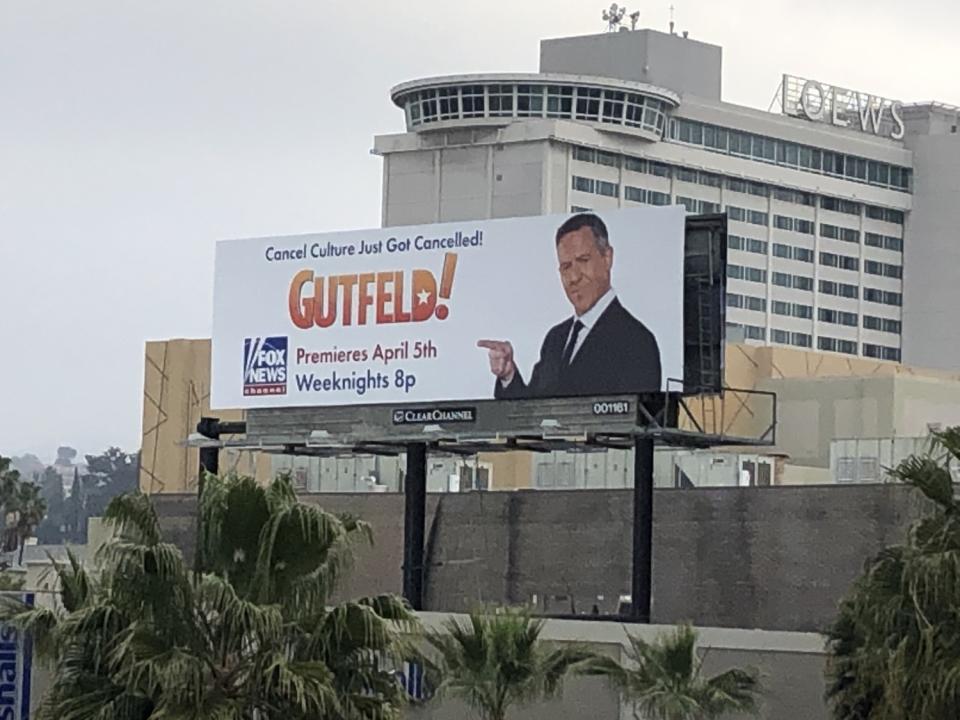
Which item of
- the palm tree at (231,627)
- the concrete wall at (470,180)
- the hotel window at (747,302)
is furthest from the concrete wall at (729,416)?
the hotel window at (747,302)

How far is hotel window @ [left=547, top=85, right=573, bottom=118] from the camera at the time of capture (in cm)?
14788

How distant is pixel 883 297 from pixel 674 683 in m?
137

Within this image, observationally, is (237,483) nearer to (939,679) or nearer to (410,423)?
(939,679)

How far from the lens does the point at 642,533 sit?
45250mm

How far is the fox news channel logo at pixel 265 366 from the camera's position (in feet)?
166

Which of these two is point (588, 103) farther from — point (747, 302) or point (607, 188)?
point (747, 302)

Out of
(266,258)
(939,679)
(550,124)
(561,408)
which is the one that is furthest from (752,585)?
(550,124)

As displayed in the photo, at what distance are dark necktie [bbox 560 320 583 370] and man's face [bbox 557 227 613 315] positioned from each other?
314mm

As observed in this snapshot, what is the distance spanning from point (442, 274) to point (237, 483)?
61.4ft

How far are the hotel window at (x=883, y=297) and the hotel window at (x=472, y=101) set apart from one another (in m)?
37.0

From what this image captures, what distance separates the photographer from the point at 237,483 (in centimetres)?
3036

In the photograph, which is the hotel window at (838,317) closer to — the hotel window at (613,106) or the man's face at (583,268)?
the hotel window at (613,106)

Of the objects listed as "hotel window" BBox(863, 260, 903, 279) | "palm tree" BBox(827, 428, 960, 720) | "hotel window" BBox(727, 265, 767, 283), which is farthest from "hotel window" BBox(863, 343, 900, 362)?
"palm tree" BBox(827, 428, 960, 720)

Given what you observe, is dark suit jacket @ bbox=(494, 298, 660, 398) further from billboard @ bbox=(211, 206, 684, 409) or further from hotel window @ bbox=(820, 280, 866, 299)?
hotel window @ bbox=(820, 280, 866, 299)
